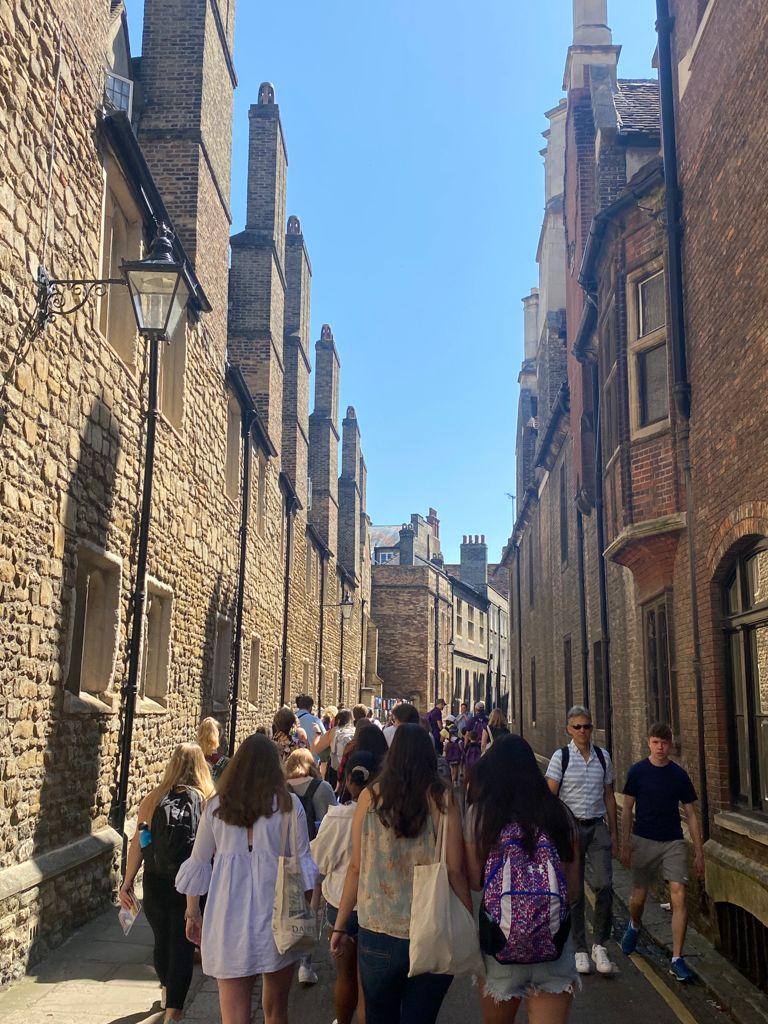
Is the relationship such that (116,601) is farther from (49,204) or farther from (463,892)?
(463,892)

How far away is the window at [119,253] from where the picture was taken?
9.66 metres

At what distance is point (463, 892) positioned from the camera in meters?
4.18

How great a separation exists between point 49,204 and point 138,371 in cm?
288

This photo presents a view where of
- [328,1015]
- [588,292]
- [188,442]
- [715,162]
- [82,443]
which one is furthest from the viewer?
[588,292]

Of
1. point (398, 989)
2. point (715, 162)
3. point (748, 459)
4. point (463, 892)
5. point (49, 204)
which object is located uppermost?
point (715, 162)

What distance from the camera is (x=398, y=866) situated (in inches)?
167

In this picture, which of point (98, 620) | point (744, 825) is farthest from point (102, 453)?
point (744, 825)

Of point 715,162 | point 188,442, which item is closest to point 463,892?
point 715,162

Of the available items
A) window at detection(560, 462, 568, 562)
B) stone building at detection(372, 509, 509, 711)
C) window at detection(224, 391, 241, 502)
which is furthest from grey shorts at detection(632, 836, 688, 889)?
stone building at detection(372, 509, 509, 711)

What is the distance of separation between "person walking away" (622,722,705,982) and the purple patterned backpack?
3.75 metres

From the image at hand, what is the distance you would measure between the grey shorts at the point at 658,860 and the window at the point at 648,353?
4852mm

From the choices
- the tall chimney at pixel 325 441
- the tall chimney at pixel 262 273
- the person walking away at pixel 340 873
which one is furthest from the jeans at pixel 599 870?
the tall chimney at pixel 325 441

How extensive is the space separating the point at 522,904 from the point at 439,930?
13.5 inches

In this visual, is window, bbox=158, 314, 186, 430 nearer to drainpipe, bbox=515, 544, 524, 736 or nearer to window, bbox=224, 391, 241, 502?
window, bbox=224, 391, 241, 502
